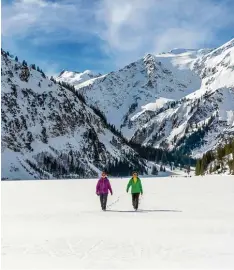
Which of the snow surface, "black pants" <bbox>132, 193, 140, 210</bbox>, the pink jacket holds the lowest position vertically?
the snow surface

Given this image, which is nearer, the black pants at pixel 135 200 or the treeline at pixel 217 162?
the black pants at pixel 135 200

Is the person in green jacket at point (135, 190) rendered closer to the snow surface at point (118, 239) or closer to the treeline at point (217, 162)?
the snow surface at point (118, 239)

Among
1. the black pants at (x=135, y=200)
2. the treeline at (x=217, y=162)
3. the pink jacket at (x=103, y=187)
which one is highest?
the treeline at (x=217, y=162)

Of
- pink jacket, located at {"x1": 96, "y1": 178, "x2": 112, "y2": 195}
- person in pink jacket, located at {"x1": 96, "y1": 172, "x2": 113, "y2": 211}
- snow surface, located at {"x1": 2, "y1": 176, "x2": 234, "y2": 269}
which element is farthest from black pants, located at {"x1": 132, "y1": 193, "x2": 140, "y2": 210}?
pink jacket, located at {"x1": 96, "y1": 178, "x2": 112, "y2": 195}

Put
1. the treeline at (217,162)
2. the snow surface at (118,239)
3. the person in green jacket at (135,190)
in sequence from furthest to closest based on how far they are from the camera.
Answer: the treeline at (217,162) < the person in green jacket at (135,190) < the snow surface at (118,239)

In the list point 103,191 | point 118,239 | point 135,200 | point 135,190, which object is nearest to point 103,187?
point 103,191

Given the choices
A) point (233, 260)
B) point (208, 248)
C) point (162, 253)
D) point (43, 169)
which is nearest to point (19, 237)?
point (162, 253)

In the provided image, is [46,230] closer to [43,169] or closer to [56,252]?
[56,252]

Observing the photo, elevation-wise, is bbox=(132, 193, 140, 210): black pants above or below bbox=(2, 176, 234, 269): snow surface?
above

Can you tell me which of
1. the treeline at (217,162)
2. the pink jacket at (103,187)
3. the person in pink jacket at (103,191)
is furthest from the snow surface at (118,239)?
the treeline at (217,162)

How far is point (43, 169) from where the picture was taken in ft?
635

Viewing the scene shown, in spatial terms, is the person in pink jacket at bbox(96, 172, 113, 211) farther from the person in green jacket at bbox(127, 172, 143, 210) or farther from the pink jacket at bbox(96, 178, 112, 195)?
the person in green jacket at bbox(127, 172, 143, 210)

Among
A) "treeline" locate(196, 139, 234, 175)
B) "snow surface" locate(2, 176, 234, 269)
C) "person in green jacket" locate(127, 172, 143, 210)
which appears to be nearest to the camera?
"snow surface" locate(2, 176, 234, 269)

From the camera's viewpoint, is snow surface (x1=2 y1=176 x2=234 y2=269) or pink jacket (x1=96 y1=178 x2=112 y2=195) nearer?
snow surface (x1=2 y1=176 x2=234 y2=269)
